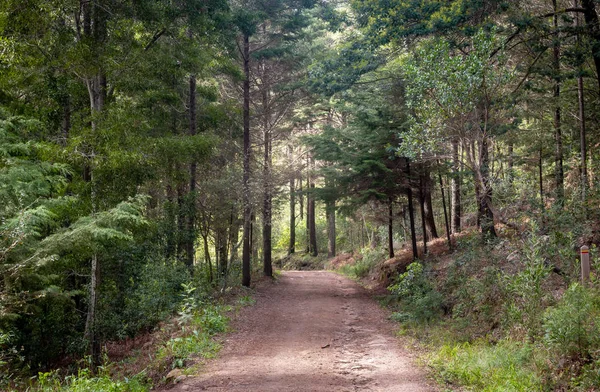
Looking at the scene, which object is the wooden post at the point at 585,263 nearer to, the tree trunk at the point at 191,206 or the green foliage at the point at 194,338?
the green foliage at the point at 194,338

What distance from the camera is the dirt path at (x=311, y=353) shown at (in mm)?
7008

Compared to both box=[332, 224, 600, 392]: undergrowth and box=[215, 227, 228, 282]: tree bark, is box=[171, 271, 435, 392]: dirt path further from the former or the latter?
box=[215, 227, 228, 282]: tree bark

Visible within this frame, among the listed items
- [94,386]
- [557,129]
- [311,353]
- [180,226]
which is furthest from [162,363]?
[557,129]

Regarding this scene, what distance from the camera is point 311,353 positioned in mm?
9172

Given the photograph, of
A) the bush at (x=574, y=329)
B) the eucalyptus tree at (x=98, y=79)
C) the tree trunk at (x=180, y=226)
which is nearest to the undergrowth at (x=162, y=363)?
the eucalyptus tree at (x=98, y=79)

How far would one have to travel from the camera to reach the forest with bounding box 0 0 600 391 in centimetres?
770

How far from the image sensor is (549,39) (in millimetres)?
11648

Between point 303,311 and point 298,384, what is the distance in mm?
7735

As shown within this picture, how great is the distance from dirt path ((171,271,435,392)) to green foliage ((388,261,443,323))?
797mm

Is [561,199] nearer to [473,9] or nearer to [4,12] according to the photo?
[473,9]

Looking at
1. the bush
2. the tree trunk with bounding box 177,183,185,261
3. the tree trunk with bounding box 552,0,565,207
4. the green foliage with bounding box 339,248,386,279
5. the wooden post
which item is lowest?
the green foliage with bounding box 339,248,386,279

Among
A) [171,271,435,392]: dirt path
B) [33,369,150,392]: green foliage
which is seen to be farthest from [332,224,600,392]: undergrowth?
[33,369,150,392]: green foliage

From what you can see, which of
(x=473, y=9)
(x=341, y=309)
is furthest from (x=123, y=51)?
(x=341, y=309)

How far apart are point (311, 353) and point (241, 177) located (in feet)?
33.0
